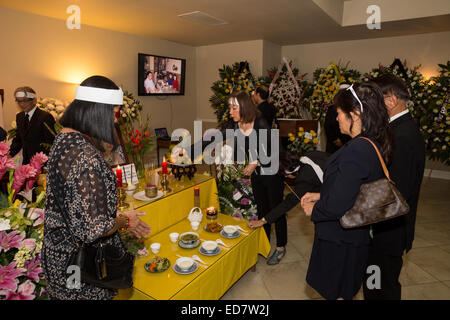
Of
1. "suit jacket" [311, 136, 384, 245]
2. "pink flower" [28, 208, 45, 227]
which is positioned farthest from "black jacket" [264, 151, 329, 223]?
"pink flower" [28, 208, 45, 227]

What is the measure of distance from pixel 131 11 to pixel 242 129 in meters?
2.75

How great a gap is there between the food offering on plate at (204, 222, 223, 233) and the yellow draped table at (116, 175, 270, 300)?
35mm

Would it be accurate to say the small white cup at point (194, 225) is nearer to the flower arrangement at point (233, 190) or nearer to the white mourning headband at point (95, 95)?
the flower arrangement at point (233, 190)

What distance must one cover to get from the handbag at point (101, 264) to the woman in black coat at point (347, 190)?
983 millimetres

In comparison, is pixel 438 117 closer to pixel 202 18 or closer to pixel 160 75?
pixel 202 18

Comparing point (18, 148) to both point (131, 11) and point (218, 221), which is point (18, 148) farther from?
point (218, 221)

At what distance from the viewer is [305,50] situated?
280 inches

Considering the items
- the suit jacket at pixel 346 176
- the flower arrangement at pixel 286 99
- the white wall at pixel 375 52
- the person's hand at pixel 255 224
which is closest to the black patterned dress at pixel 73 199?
the suit jacket at pixel 346 176

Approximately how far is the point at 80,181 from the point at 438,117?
6.30 meters

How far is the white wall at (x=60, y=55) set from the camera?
410cm

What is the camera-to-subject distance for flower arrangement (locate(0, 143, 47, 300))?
1.09 metres

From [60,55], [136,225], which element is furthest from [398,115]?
[60,55]

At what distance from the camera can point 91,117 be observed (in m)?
1.14

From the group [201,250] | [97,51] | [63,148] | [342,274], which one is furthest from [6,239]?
[97,51]
